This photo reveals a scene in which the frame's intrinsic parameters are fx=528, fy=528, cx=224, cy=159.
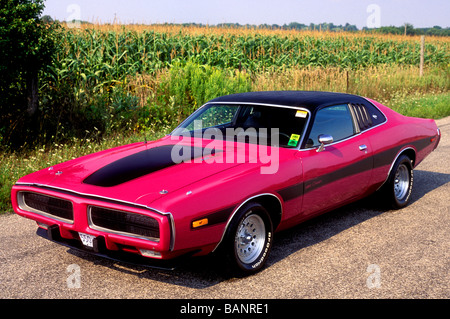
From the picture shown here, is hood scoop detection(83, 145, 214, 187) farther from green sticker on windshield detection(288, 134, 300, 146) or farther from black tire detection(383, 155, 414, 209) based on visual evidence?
black tire detection(383, 155, 414, 209)

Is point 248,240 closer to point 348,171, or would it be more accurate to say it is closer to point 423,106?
point 348,171

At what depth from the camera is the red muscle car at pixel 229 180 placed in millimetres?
3973

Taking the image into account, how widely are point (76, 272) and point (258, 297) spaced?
1.62m

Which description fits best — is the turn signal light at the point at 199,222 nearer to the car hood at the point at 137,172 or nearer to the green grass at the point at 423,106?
the car hood at the point at 137,172

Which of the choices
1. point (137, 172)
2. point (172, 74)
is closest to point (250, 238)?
point (137, 172)

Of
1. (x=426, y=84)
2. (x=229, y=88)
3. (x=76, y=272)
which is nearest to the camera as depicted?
(x=76, y=272)

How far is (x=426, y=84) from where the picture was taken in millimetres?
19875

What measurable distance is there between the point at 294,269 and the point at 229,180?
3.33 feet

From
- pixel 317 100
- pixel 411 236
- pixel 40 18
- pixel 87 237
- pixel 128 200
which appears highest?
pixel 40 18

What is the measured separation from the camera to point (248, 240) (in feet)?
14.7

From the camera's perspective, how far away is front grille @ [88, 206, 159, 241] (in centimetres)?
387

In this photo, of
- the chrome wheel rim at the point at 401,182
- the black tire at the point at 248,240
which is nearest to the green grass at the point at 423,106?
the chrome wheel rim at the point at 401,182
